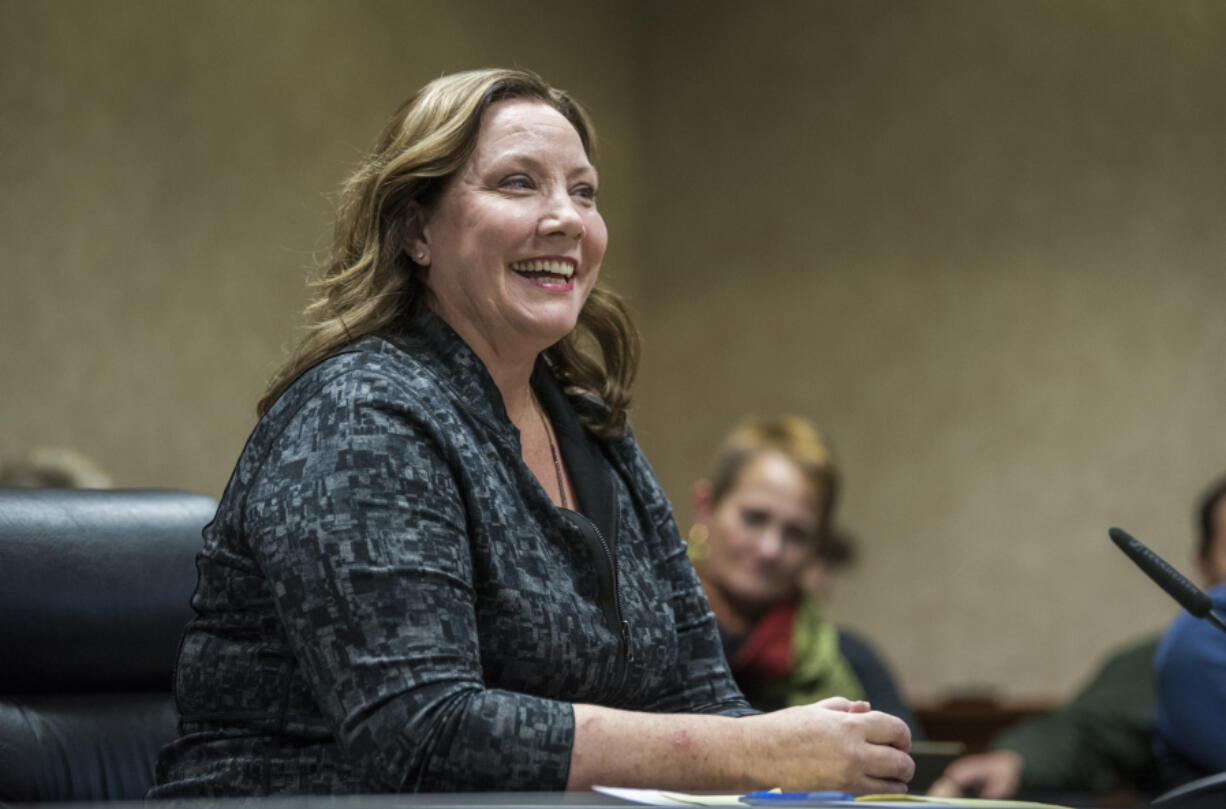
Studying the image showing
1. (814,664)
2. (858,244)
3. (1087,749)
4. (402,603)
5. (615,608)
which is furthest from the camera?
(858,244)

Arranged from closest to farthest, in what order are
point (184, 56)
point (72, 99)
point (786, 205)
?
point (72, 99) → point (184, 56) → point (786, 205)

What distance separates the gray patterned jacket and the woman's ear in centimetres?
6

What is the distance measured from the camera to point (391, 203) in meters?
1.45

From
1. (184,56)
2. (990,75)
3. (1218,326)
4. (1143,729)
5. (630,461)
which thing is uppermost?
(990,75)

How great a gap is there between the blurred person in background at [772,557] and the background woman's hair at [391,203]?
1370 mm

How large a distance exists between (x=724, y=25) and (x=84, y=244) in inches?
100

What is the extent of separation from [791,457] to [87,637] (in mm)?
1579

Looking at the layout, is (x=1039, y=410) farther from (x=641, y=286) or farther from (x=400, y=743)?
(x=400, y=743)

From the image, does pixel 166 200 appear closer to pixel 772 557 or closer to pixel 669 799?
pixel 772 557

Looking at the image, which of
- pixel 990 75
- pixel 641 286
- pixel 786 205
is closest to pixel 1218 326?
pixel 990 75

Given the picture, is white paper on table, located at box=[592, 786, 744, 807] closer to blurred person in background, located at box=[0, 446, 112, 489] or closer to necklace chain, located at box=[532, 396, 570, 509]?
necklace chain, located at box=[532, 396, 570, 509]

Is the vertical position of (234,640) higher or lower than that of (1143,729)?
higher

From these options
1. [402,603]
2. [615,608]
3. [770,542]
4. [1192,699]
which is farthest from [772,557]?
[402,603]

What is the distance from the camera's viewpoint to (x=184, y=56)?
3566 mm
